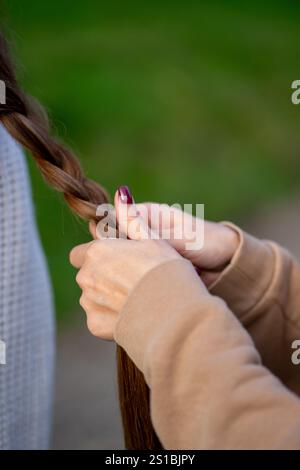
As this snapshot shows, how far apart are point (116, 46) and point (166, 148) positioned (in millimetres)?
1952

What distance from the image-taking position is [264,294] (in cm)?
168

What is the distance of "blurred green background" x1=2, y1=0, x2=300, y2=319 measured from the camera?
4789mm

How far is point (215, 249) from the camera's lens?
169cm

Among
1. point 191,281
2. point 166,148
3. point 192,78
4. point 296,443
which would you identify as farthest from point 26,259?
point 192,78

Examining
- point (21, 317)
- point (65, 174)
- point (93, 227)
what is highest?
point (65, 174)

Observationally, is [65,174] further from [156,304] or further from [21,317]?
[21,317]

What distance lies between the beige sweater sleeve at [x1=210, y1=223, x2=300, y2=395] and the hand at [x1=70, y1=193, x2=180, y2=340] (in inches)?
11.9

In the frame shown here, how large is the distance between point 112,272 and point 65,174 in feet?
0.81

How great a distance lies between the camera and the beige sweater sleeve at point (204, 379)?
1175mm

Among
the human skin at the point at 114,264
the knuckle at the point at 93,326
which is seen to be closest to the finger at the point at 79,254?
the human skin at the point at 114,264

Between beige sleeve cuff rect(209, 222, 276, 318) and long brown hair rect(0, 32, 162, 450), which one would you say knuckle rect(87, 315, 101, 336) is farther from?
beige sleeve cuff rect(209, 222, 276, 318)

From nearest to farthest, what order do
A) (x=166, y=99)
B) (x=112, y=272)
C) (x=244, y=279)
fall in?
(x=112, y=272), (x=244, y=279), (x=166, y=99)

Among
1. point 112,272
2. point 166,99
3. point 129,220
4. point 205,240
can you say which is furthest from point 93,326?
point 166,99

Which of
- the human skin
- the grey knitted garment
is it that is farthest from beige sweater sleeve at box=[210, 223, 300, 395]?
the grey knitted garment
